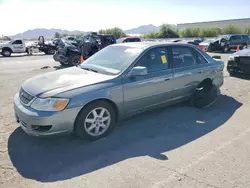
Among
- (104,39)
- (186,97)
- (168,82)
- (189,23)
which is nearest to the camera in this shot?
(168,82)

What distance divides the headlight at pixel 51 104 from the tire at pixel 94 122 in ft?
1.04

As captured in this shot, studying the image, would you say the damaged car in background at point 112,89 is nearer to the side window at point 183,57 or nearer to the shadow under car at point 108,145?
the side window at point 183,57

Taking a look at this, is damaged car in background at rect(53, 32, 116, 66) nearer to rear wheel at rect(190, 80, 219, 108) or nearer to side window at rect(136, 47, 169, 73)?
rear wheel at rect(190, 80, 219, 108)

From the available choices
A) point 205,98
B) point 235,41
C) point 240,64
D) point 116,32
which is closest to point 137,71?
point 205,98

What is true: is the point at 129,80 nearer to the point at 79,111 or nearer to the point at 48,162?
the point at 79,111

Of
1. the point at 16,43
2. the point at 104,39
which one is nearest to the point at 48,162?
the point at 104,39

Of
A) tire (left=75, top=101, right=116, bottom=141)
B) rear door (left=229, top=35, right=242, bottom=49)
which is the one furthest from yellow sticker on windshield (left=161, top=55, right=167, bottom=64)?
rear door (left=229, top=35, right=242, bottom=49)

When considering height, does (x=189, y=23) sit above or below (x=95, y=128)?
above

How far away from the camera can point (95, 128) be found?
3.89 metres

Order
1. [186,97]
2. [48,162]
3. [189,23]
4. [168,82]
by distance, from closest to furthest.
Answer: [48,162], [168,82], [186,97], [189,23]

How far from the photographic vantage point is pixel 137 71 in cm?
405

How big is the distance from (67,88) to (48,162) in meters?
1.10

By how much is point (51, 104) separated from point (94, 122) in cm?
76

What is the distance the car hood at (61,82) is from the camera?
363 centimetres
